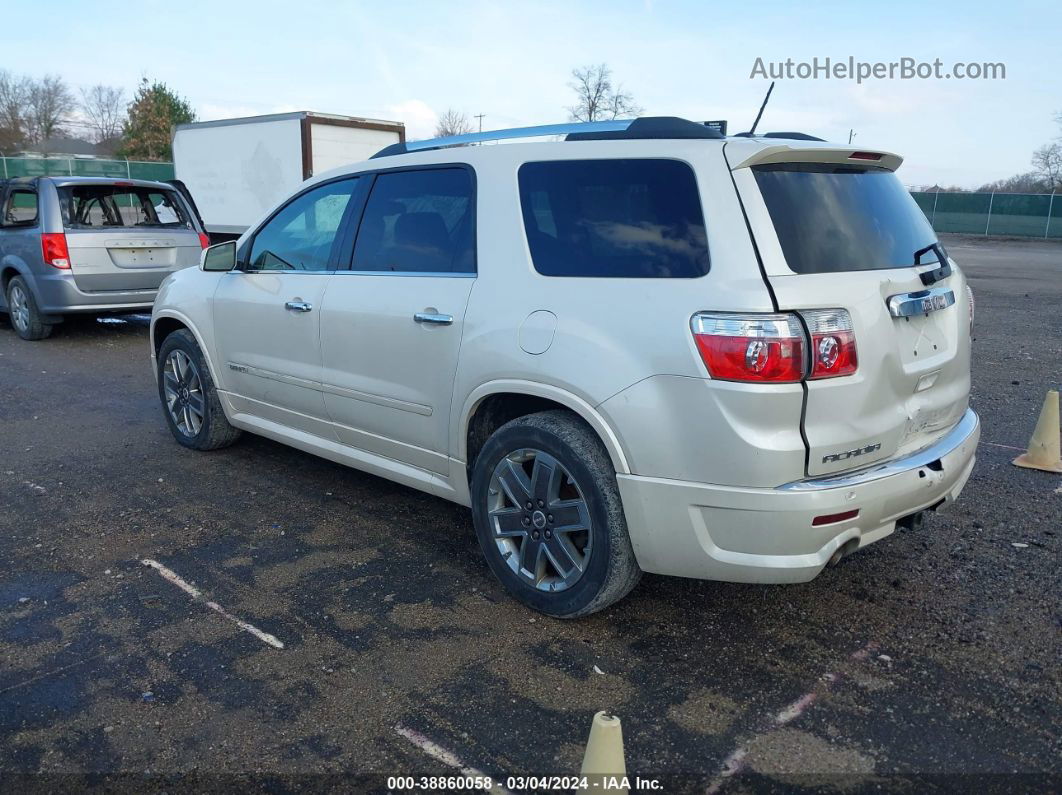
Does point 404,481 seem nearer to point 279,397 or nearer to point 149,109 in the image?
point 279,397

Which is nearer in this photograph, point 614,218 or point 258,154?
point 614,218

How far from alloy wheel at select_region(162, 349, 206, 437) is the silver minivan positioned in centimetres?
443

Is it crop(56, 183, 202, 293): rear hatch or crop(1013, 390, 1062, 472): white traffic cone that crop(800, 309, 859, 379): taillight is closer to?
crop(1013, 390, 1062, 472): white traffic cone

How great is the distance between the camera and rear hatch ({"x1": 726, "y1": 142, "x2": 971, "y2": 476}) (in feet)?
9.62

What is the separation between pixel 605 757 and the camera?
2.06 meters

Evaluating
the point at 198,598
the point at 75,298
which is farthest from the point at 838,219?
the point at 75,298

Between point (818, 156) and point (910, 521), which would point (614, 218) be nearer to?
point (818, 156)

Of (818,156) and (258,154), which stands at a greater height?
(258,154)

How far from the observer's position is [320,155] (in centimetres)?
1761

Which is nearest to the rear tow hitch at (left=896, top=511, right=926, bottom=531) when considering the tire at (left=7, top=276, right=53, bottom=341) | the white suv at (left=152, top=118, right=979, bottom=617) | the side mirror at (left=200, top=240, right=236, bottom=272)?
the white suv at (left=152, top=118, right=979, bottom=617)

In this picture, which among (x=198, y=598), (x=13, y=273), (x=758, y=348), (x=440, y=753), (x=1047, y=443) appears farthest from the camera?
(x=13, y=273)

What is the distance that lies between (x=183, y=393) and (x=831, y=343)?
435 centimetres

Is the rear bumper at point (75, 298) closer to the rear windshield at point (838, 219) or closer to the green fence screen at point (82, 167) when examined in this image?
the rear windshield at point (838, 219)

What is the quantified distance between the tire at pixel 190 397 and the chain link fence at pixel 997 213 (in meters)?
40.1
